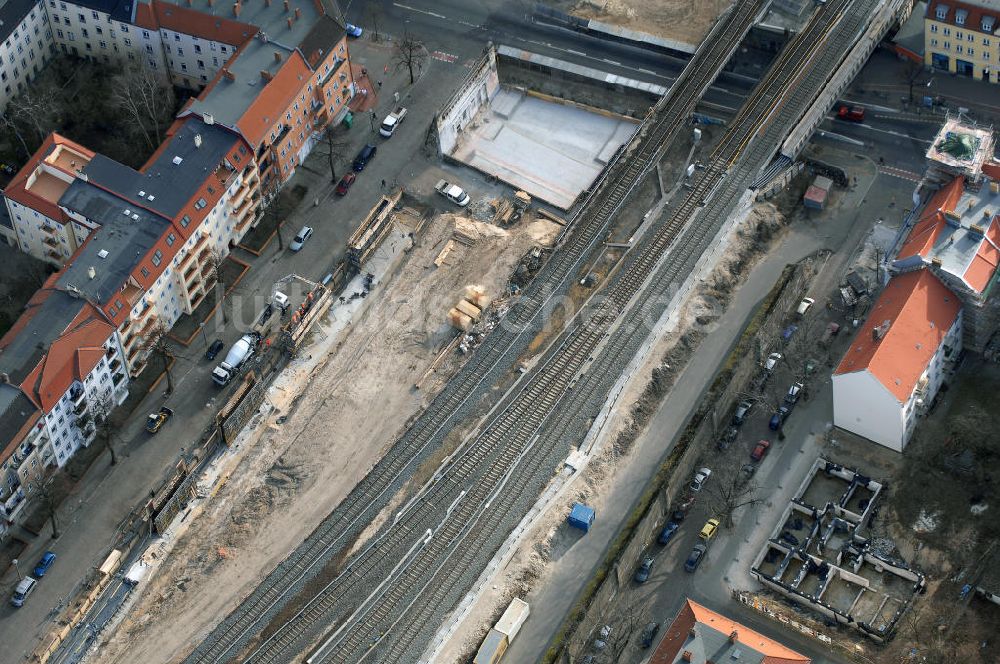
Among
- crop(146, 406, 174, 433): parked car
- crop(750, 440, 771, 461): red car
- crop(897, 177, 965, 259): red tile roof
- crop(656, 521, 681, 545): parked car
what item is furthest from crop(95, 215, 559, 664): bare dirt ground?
crop(897, 177, 965, 259): red tile roof

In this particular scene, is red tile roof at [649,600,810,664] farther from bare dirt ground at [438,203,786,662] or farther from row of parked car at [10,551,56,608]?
row of parked car at [10,551,56,608]

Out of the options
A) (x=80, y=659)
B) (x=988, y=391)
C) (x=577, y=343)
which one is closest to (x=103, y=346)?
(x=80, y=659)

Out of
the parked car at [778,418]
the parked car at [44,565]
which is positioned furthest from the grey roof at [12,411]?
the parked car at [778,418]

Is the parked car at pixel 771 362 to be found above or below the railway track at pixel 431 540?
above

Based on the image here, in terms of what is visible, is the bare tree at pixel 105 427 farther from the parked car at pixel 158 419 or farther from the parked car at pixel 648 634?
the parked car at pixel 648 634

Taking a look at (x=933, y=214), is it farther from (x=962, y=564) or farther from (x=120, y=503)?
(x=120, y=503)

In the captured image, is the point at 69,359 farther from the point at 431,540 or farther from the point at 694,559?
the point at 694,559

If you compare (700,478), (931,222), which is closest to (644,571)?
(700,478)
